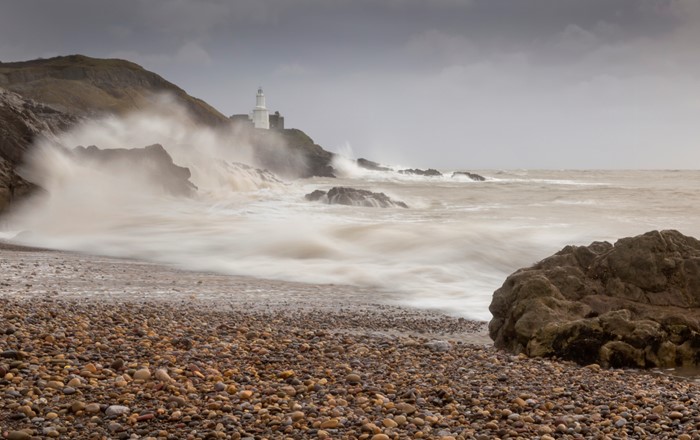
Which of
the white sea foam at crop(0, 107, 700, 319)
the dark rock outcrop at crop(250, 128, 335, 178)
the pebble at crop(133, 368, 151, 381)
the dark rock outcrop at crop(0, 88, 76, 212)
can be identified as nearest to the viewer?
the pebble at crop(133, 368, 151, 381)

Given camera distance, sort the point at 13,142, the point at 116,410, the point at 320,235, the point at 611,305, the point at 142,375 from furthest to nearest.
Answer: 1. the point at 13,142
2. the point at 320,235
3. the point at 611,305
4. the point at 142,375
5. the point at 116,410

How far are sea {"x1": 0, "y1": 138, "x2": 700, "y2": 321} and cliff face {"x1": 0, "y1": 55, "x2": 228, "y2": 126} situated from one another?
39418 millimetres

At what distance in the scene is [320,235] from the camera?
18.1m

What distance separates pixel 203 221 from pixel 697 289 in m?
16.2

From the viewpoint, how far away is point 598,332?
668 cm

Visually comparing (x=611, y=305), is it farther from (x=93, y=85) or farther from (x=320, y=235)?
(x=93, y=85)

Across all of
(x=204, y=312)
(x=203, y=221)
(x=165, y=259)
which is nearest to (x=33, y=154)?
(x=203, y=221)

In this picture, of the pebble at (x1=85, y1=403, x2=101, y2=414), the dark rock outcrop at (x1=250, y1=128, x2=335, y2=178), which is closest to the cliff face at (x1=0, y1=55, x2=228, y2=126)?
the dark rock outcrop at (x1=250, y1=128, x2=335, y2=178)

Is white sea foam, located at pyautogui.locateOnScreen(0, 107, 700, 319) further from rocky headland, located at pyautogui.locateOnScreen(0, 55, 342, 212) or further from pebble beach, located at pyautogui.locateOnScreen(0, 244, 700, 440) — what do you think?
rocky headland, located at pyautogui.locateOnScreen(0, 55, 342, 212)

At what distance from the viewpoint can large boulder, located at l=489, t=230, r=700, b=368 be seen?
6617 mm

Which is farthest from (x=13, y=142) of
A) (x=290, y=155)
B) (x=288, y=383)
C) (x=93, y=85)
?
(x=290, y=155)

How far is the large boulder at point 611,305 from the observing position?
21.7 ft

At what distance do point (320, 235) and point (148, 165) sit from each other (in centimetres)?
1567

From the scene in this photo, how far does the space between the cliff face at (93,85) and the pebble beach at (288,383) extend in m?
58.1
